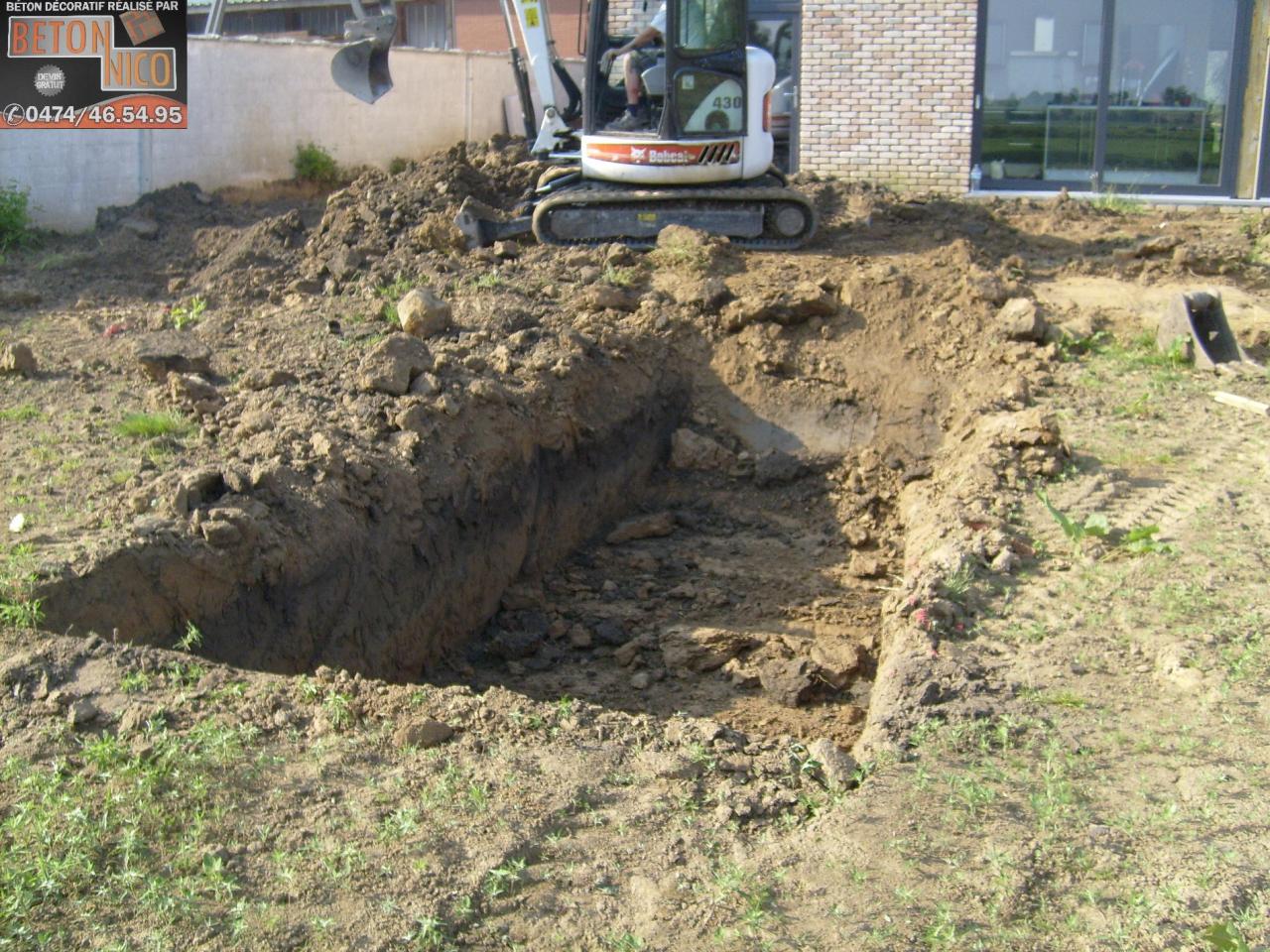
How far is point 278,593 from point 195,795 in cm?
189

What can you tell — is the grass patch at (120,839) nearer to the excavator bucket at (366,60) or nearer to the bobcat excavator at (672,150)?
the bobcat excavator at (672,150)

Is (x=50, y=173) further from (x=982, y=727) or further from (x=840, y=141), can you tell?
(x=982, y=727)

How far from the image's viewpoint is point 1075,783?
4500 millimetres

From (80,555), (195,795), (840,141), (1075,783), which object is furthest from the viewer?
(840,141)

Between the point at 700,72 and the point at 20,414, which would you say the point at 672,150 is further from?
the point at 20,414

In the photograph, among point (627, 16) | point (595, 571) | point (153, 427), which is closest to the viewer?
point (153, 427)

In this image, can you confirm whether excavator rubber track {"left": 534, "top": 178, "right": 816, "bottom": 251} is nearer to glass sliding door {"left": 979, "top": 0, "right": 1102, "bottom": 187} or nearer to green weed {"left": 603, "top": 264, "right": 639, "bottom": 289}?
green weed {"left": 603, "top": 264, "right": 639, "bottom": 289}

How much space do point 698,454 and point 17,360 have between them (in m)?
4.62

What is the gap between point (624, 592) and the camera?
309 inches

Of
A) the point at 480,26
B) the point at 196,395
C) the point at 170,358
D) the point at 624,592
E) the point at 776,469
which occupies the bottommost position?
the point at 624,592

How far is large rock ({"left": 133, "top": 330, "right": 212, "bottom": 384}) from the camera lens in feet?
26.1

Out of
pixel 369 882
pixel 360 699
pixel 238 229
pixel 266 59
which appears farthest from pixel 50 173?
pixel 369 882

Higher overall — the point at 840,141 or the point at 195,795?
the point at 840,141

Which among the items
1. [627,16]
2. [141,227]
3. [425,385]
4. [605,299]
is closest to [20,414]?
[425,385]
